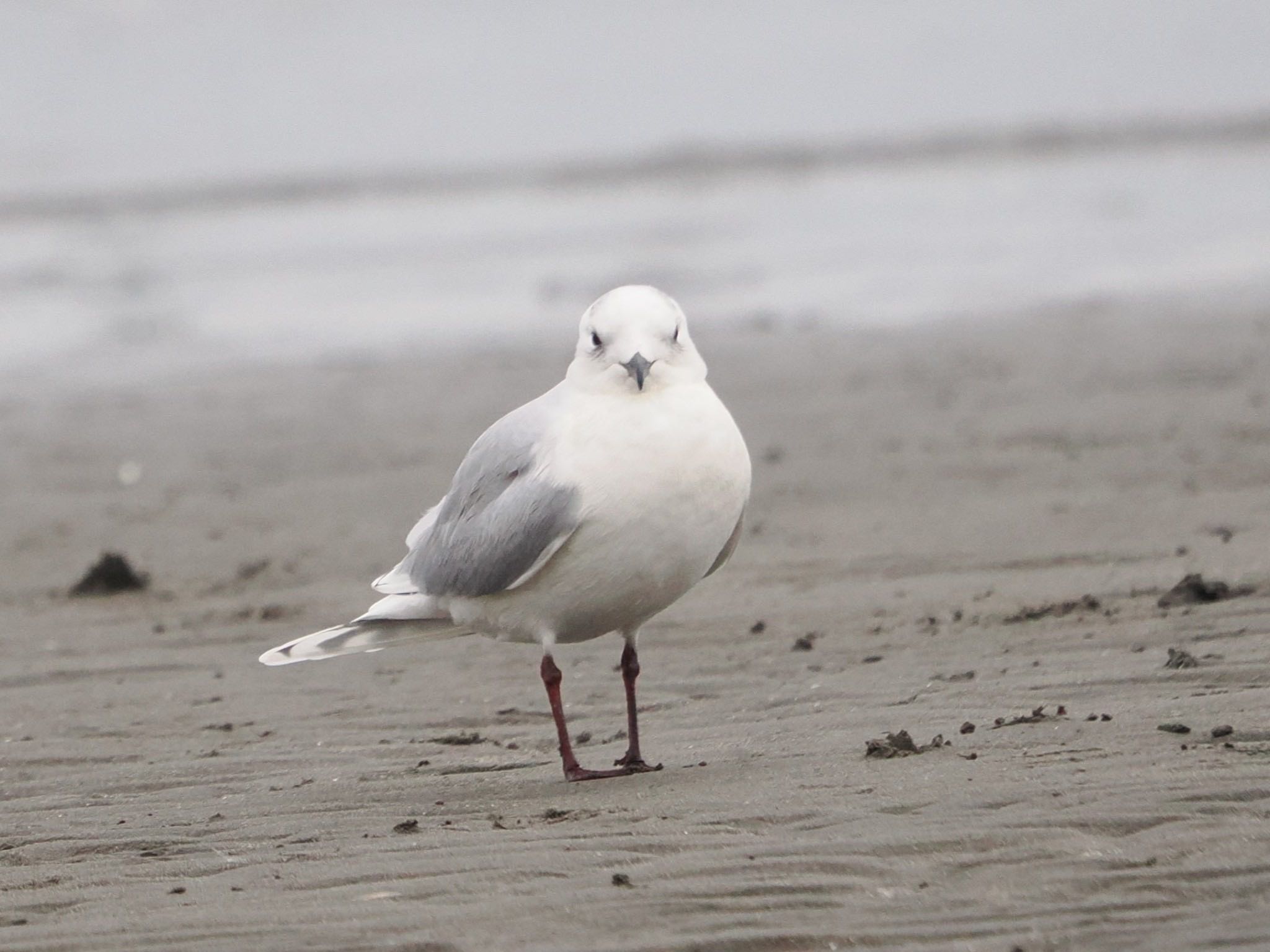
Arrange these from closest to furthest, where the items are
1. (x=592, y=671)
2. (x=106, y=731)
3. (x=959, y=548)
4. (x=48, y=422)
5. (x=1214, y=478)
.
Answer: (x=106, y=731) → (x=592, y=671) → (x=959, y=548) → (x=1214, y=478) → (x=48, y=422)

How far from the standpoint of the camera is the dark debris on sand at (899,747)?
4316 millimetres

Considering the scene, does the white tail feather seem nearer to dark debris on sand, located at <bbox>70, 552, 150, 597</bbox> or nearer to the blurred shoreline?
dark debris on sand, located at <bbox>70, 552, 150, 597</bbox>

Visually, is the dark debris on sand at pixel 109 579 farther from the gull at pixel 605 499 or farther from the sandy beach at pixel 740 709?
the gull at pixel 605 499

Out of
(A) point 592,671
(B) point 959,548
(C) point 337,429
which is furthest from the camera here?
(C) point 337,429

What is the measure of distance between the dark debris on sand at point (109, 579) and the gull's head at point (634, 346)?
Result: 126 inches

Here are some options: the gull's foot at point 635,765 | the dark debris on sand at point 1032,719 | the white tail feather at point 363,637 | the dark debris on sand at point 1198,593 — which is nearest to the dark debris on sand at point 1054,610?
the dark debris on sand at point 1198,593

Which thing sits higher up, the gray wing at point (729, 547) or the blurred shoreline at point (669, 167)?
the blurred shoreline at point (669, 167)

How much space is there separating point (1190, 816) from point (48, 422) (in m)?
9.13

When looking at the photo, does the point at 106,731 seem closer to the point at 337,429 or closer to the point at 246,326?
the point at 337,429

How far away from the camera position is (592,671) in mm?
5871

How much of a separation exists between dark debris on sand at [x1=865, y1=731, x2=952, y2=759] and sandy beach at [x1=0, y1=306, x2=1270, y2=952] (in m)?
0.04

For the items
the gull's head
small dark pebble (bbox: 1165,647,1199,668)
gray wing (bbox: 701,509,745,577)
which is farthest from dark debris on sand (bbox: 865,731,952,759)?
the gull's head

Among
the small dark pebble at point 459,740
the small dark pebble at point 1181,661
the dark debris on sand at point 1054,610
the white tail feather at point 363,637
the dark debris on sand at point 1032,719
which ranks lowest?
the dark debris on sand at point 1032,719

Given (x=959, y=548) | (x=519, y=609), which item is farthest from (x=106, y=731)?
(x=959, y=548)
